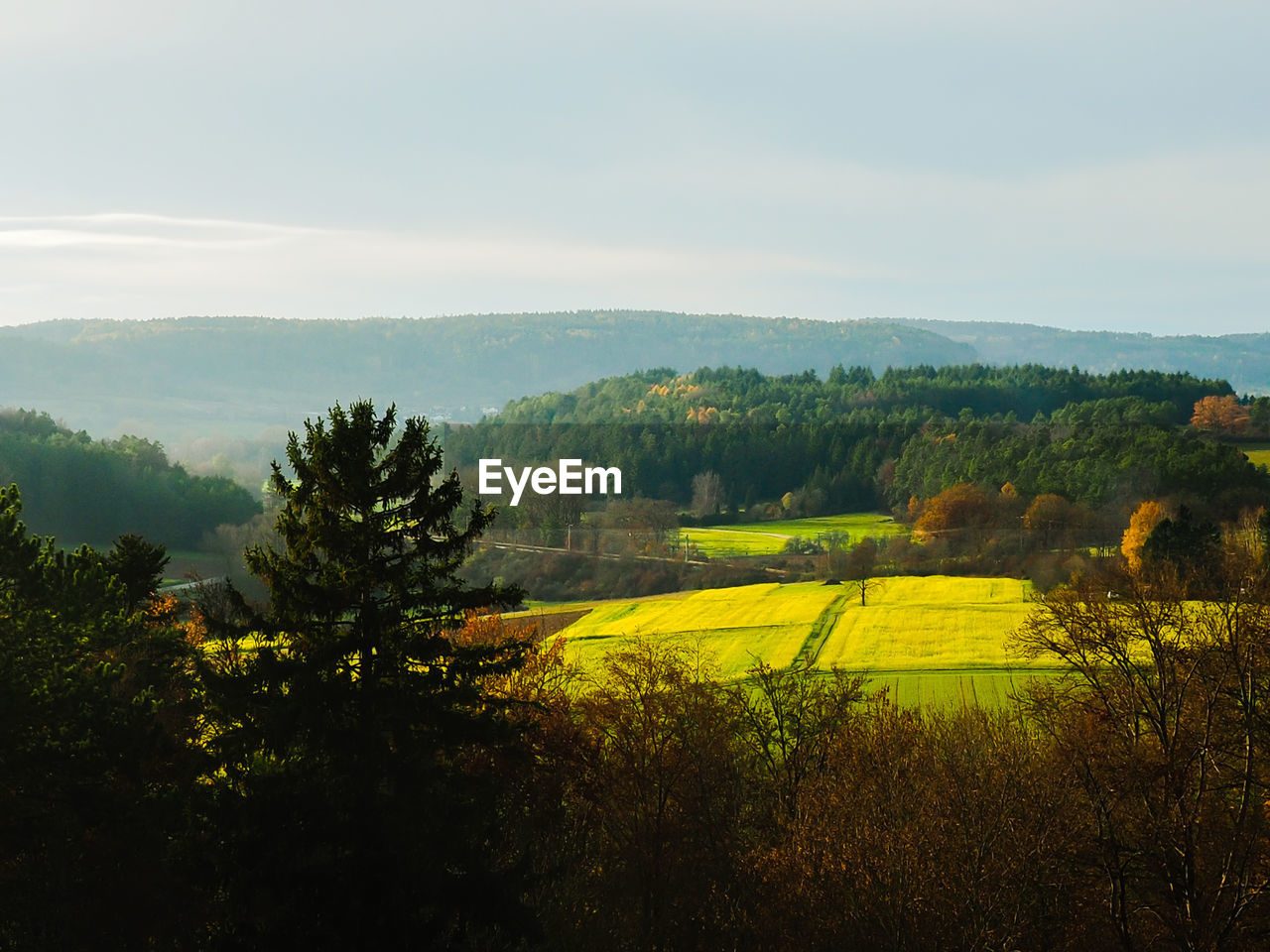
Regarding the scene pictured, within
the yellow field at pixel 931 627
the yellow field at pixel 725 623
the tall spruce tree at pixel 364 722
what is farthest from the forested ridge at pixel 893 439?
the tall spruce tree at pixel 364 722

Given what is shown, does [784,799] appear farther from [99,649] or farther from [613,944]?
[99,649]

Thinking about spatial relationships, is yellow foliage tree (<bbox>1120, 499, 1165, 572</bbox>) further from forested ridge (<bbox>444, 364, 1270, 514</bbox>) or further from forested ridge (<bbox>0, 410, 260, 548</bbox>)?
forested ridge (<bbox>0, 410, 260, 548</bbox>)

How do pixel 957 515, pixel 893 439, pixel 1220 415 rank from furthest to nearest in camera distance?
pixel 893 439
pixel 1220 415
pixel 957 515

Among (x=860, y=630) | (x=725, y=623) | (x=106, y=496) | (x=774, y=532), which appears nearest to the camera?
(x=860, y=630)

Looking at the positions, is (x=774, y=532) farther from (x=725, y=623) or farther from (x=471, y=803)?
(x=471, y=803)

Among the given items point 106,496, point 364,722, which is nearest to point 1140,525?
point 364,722

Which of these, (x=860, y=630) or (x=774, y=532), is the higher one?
(x=860, y=630)
